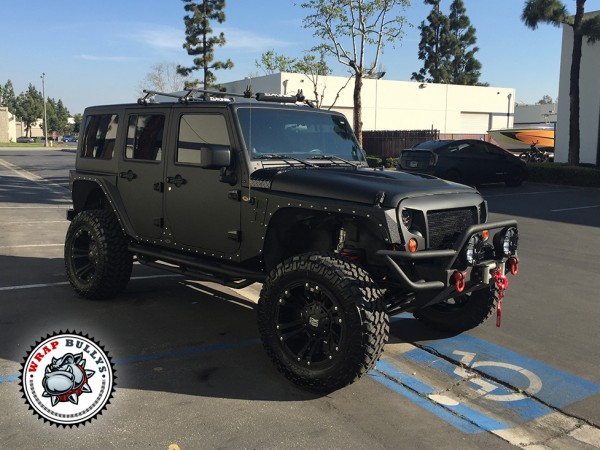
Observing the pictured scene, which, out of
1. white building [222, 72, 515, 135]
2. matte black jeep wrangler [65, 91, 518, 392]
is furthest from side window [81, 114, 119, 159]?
white building [222, 72, 515, 135]

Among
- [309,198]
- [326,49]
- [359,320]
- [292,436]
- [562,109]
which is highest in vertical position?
[326,49]

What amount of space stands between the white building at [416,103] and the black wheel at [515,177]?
2183 centimetres

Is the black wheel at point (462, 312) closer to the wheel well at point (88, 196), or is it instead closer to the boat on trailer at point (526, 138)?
the wheel well at point (88, 196)

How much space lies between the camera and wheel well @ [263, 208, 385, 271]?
4.13 metres

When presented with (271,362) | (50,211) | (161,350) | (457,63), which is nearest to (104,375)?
(161,350)

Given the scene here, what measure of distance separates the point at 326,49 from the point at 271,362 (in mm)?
19945

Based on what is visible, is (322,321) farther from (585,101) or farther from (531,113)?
(531,113)

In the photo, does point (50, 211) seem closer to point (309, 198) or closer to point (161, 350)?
point (161, 350)

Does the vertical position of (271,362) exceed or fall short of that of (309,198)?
it falls short

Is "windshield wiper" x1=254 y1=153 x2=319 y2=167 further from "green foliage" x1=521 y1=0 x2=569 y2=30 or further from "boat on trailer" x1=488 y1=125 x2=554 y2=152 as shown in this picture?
"boat on trailer" x1=488 y1=125 x2=554 y2=152

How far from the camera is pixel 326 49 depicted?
74.3ft

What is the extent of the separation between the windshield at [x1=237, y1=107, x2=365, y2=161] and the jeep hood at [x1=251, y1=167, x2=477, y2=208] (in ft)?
1.08

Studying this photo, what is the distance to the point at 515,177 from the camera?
64.5ft

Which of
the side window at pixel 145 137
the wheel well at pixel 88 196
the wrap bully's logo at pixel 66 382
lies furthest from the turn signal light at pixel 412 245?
the wheel well at pixel 88 196
